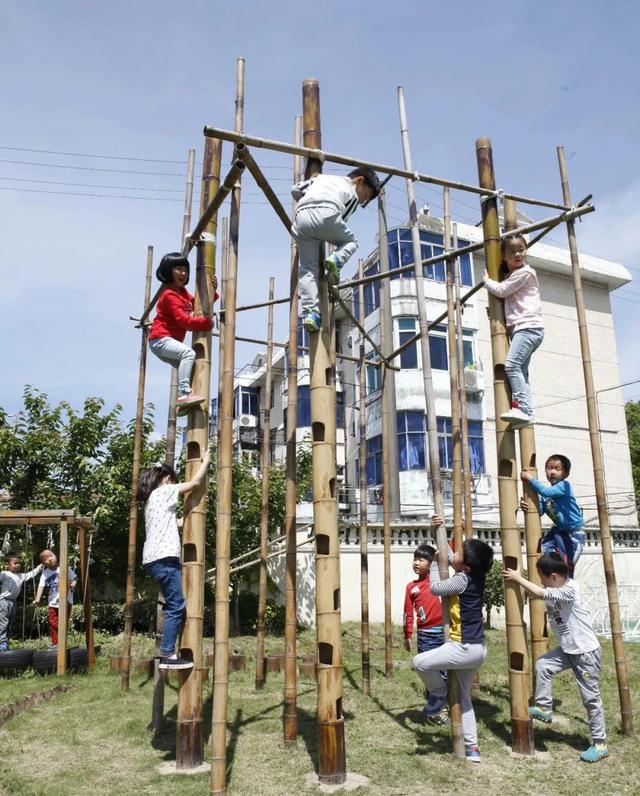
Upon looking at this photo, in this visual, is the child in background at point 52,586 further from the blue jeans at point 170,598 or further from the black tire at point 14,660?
the blue jeans at point 170,598

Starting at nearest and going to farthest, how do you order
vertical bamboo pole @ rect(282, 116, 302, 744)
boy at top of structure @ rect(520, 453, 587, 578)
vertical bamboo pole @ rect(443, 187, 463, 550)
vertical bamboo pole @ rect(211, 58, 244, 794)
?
1. vertical bamboo pole @ rect(211, 58, 244, 794)
2. vertical bamboo pole @ rect(282, 116, 302, 744)
3. boy at top of structure @ rect(520, 453, 587, 578)
4. vertical bamboo pole @ rect(443, 187, 463, 550)

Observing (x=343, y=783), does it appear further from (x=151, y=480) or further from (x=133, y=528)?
(x=133, y=528)

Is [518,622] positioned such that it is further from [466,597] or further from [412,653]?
[412,653]

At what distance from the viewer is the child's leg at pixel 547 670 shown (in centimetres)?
559

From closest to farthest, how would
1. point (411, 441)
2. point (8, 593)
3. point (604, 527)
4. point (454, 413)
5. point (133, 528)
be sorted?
point (604, 527), point (454, 413), point (133, 528), point (8, 593), point (411, 441)

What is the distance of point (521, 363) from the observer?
579cm

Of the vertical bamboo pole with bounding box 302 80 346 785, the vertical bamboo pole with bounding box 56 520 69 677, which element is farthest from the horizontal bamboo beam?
the vertical bamboo pole with bounding box 56 520 69 677

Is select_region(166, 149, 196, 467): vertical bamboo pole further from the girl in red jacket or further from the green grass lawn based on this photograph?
the green grass lawn

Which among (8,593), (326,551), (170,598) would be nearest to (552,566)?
(326,551)

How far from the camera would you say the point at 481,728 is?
6055mm

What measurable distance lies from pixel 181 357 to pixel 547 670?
3858 millimetres

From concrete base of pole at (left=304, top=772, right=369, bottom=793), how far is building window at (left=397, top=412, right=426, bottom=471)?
17.4 m

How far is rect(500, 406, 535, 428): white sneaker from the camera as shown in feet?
18.3

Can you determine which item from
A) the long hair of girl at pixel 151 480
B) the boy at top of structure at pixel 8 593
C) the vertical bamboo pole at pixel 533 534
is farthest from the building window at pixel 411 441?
the long hair of girl at pixel 151 480
